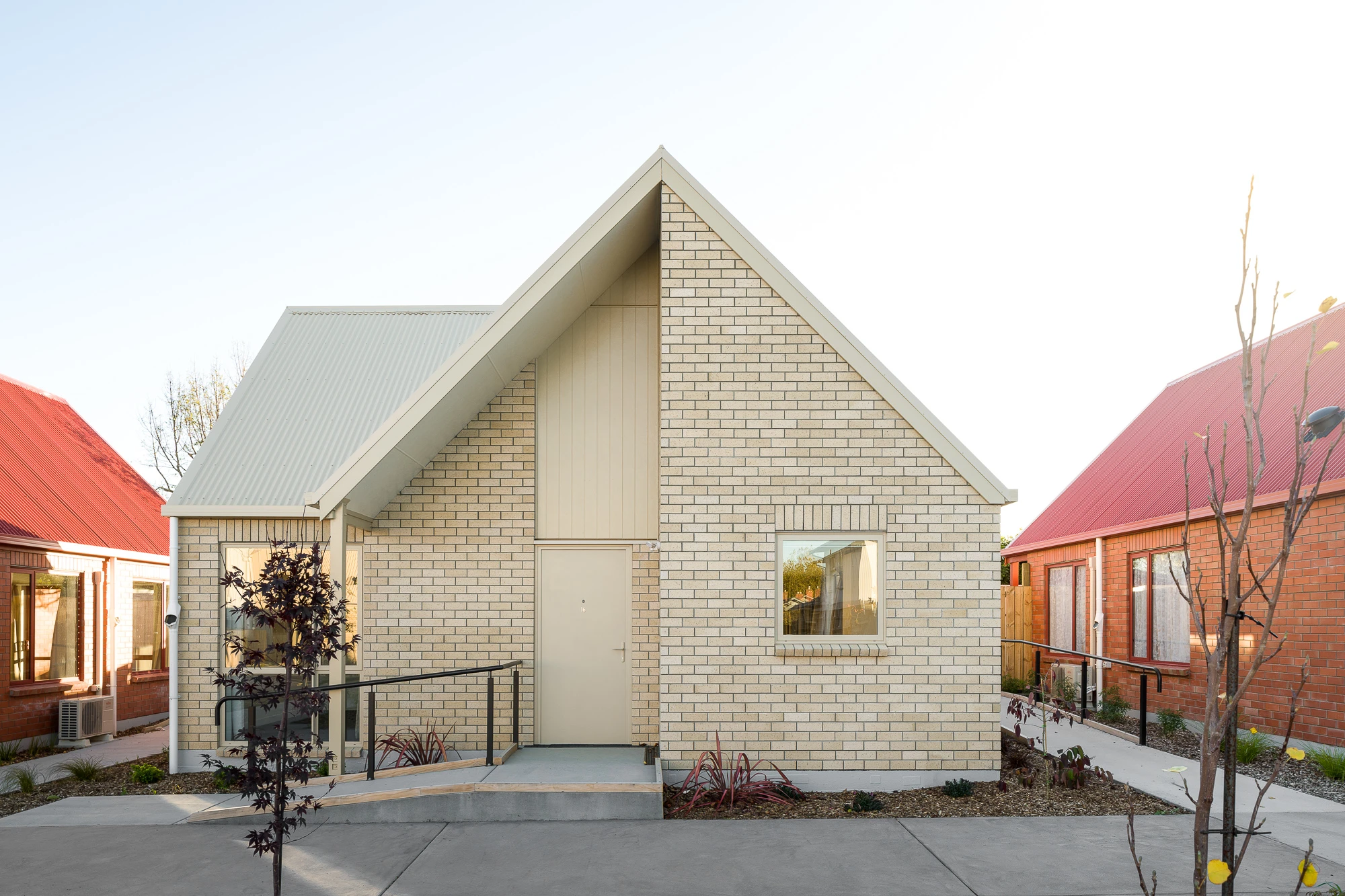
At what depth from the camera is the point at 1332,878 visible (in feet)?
21.0

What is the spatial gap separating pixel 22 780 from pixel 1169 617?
14.8m

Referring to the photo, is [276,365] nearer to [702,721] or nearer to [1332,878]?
[702,721]

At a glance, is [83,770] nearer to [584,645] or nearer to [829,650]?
[584,645]

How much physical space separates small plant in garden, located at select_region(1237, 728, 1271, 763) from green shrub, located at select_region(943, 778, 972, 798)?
11.8ft

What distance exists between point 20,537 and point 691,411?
9.45 metres

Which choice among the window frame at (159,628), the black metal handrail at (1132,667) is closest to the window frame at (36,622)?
the window frame at (159,628)

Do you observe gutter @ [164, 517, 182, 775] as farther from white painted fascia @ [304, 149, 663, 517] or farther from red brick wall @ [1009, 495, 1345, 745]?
red brick wall @ [1009, 495, 1345, 745]

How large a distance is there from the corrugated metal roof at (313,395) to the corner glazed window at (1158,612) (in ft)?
35.3

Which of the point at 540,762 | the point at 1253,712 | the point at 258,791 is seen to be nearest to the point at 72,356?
the point at 540,762

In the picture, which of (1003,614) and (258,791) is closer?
(258,791)

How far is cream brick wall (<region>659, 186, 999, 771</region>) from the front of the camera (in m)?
9.15

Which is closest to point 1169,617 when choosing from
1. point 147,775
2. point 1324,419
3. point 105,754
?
point 1324,419

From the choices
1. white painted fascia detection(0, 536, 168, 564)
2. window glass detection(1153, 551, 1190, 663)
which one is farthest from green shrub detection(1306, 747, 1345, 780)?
white painted fascia detection(0, 536, 168, 564)

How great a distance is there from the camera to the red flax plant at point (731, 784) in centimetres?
868
